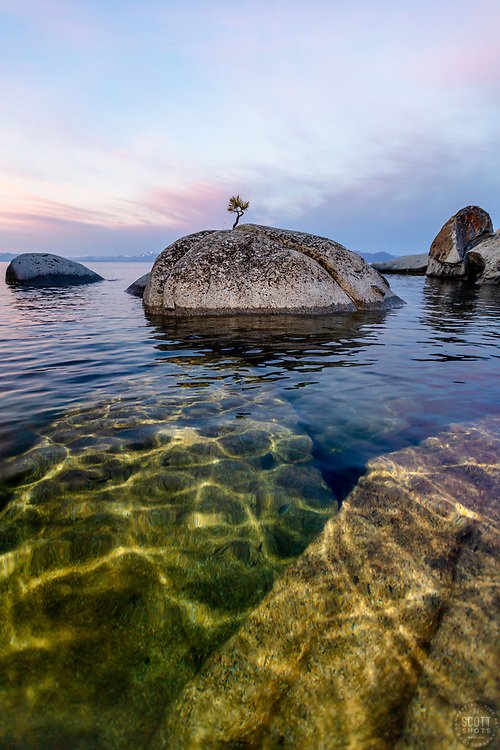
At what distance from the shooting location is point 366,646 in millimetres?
1851

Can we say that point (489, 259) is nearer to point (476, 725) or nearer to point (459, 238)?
point (459, 238)

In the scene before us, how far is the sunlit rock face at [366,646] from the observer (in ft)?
5.32

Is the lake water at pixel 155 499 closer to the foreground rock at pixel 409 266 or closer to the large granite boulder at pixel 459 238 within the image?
the large granite boulder at pixel 459 238

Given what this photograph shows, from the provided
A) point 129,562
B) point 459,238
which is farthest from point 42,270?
point 459,238

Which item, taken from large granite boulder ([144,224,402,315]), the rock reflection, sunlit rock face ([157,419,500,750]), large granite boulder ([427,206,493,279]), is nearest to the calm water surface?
the rock reflection

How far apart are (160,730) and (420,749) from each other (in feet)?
3.57

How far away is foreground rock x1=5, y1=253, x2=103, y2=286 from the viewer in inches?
1074

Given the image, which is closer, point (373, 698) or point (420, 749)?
point (420, 749)

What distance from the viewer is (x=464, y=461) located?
306cm

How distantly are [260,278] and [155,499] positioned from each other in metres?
9.82

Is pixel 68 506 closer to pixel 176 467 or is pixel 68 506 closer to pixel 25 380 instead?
pixel 176 467

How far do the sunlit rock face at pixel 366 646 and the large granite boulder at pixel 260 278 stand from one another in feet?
31.3

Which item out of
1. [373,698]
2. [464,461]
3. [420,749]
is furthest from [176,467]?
[464,461]

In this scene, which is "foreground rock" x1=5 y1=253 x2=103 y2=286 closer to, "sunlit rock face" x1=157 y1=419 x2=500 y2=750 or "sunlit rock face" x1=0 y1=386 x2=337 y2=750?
"sunlit rock face" x1=0 y1=386 x2=337 y2=750
